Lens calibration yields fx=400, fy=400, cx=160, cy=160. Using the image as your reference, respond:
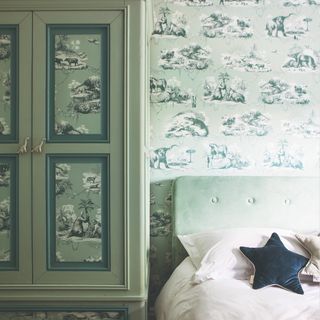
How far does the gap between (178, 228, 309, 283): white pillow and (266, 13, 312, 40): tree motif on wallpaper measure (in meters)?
1.38

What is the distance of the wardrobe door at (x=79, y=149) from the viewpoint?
1958 mm

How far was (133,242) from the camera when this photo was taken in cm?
198

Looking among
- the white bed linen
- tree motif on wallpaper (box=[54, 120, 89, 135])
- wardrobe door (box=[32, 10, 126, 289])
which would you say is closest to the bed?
the white bed linen

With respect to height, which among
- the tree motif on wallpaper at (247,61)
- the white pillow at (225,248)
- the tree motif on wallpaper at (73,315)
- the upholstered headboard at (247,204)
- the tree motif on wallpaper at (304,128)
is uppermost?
the tree motif on wallpaper at (247,61)

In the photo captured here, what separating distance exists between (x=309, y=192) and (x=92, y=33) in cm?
176

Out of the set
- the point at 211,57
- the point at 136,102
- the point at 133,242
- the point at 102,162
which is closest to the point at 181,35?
the point at 211,57

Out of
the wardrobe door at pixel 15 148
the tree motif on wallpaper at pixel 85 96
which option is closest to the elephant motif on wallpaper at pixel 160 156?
the tree motif on wallpaper at pixel 85 96

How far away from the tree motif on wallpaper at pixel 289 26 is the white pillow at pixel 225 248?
138 cm

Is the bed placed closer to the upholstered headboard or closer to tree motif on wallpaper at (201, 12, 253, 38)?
the upholstered headboard

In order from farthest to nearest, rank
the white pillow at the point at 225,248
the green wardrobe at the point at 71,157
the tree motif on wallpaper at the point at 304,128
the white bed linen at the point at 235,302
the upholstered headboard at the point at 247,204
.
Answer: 1. the tree motif on wallpaper at the point at 304,128
2. the upholstered headboard at the point at 247,204
3. the white pillow at the point at 225,248
4. the green wardrobe at the point at 71,157
5. the white bed linen at the point at 235,302

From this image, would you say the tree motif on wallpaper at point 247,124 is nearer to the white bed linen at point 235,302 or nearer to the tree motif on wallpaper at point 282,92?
the tree motif on wallpaper at point 282,92

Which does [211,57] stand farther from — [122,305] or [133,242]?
[122,305]

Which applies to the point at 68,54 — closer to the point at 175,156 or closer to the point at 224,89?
the point at 175,156

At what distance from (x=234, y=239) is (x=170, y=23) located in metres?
1.57
